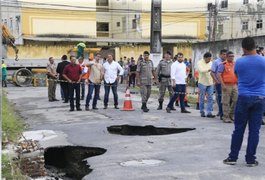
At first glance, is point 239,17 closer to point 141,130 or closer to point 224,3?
point 224,3

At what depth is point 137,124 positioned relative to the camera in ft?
33.7

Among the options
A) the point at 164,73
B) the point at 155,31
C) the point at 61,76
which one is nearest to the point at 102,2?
the point at 155,31

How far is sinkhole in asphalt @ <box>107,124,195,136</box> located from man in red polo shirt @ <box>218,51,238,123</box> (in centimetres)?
138

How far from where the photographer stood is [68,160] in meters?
7.58

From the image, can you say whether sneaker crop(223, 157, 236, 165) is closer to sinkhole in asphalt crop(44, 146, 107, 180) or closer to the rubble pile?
sinkhole in asphalt crop(44, 146, 107, 180)

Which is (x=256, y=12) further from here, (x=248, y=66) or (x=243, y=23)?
(x=248, y=66)

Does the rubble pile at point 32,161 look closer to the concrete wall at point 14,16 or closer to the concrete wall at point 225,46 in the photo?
the concrete wall at point 225,46

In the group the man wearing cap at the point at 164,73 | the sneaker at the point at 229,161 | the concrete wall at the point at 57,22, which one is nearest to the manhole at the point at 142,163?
the sneaker at the point at 229,161

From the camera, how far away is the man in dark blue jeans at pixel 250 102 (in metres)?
6.19

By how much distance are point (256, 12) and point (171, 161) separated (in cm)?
4167

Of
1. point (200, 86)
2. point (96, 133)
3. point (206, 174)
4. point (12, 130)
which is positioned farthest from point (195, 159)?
point (200, 86)

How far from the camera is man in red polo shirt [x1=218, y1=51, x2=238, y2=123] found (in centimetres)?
1043

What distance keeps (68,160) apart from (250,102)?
3.28 meters

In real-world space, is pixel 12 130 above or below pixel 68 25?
below
